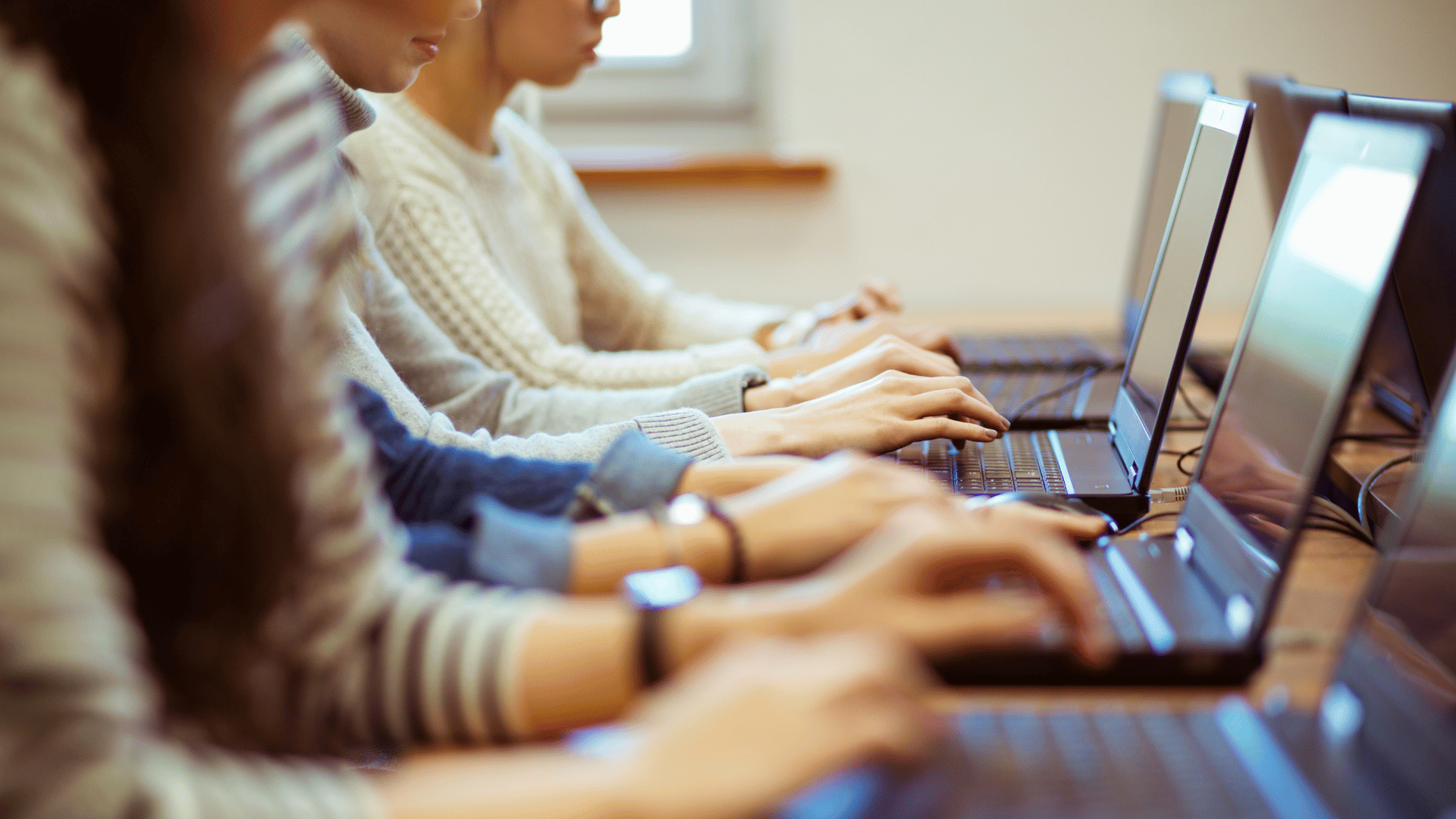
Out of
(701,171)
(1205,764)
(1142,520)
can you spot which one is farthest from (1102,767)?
(701,171)

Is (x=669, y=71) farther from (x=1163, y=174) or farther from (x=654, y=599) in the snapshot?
(x=654, y=599)

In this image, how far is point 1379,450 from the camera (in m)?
1.03

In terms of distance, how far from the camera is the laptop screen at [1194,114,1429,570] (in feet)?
1.75

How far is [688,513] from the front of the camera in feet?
2.02

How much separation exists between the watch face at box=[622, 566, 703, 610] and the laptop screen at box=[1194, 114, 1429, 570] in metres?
0.33

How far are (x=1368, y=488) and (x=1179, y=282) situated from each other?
239 mm

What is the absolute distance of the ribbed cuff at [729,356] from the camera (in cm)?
124

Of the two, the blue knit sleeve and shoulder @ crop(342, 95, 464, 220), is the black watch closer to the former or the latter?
the blue knit sleeve

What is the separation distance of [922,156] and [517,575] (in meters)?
1.62

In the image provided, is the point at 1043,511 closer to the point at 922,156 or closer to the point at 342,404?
the point at 342,404

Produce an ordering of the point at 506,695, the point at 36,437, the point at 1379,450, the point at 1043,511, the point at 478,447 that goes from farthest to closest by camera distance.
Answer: the point at 1379,450, the point at 478,447, the point at 1043,511, the point at 506,695, the point at 36,437

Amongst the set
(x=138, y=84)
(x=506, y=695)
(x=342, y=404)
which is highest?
(x=138, y=84)

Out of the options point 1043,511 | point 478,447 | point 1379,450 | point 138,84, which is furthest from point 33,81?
point 1379,450

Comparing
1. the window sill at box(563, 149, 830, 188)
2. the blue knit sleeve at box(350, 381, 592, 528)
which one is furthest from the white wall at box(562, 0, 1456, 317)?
the blue knit sleeve at box(350, 381, 592, 528)
